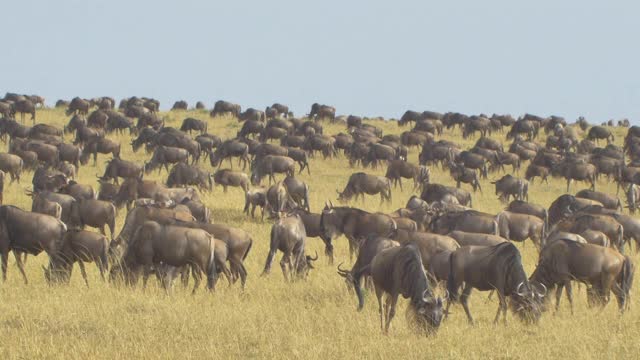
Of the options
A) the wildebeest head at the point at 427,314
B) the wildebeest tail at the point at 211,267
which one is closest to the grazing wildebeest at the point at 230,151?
the wildebeest tail at the point at 211,267

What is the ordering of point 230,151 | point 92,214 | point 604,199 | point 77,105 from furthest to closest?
point 77,105 → point 230,151 → point 604,199 → point 92,214

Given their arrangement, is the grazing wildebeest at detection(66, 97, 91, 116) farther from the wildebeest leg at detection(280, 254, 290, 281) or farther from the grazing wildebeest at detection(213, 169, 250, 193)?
the wildebeest leg at detection(280, 254, 290, 281)

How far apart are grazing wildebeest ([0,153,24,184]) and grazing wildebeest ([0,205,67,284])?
56.1 ft

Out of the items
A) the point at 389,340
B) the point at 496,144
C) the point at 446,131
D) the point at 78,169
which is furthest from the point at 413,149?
the point at 389,340

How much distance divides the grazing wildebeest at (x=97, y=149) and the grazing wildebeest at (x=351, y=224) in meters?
22.2

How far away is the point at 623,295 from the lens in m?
14.2

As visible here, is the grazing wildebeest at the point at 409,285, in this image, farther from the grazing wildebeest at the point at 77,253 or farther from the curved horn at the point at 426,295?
the grazing wildebeest at the point at 77,253

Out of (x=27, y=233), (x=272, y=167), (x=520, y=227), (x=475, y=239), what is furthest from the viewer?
(x=272, y=167)

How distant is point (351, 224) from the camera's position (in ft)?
68.4

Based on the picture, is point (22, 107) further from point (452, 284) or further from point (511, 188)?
point (452, 284)

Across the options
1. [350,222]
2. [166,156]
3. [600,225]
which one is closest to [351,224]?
[350,222]

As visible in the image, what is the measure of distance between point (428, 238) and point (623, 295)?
3.67 m

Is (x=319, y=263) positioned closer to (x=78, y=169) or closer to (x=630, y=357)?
(x=630, y=357)

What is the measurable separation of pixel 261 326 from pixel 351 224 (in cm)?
819
